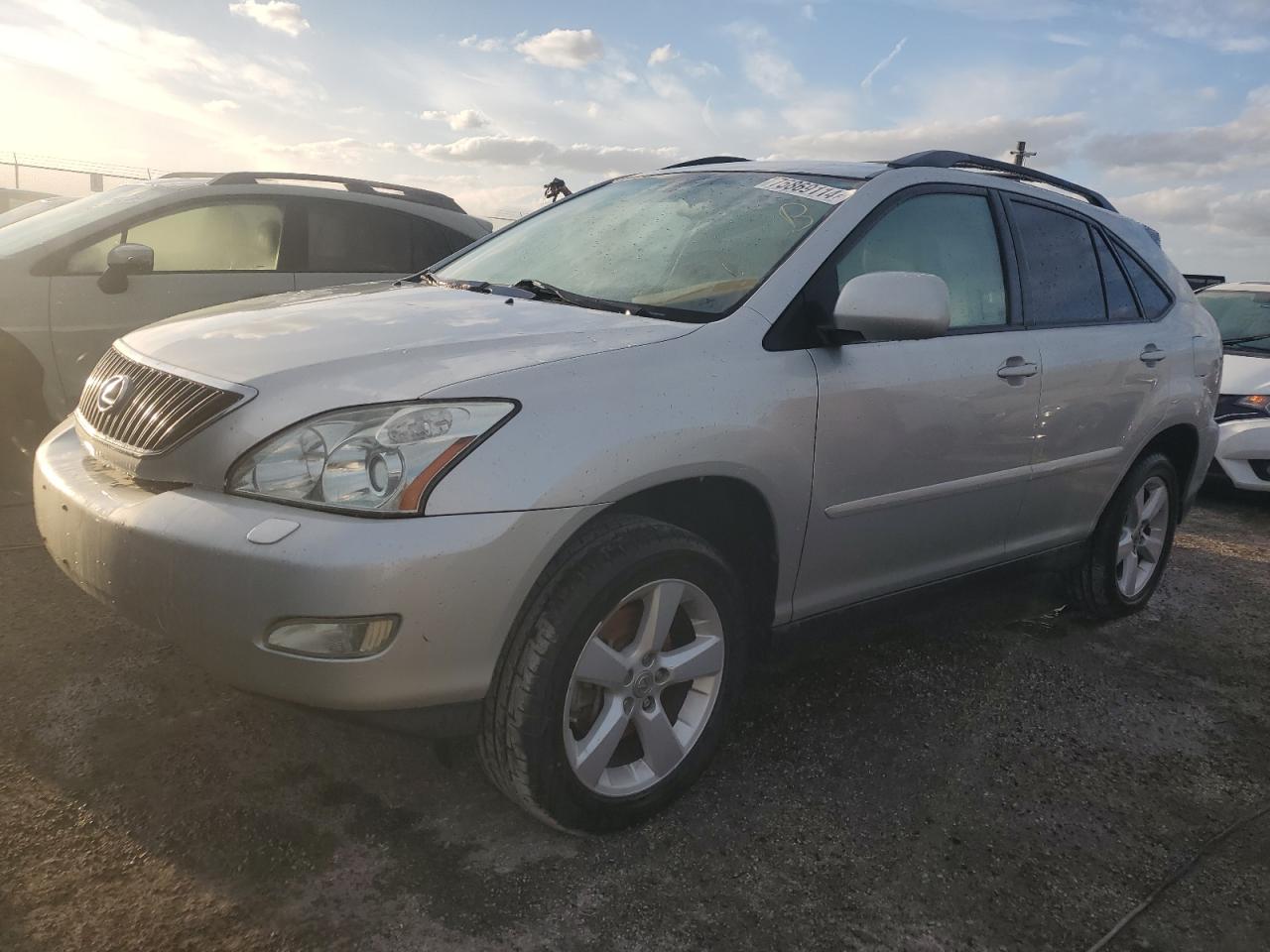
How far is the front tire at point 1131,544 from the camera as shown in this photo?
397 centimetres

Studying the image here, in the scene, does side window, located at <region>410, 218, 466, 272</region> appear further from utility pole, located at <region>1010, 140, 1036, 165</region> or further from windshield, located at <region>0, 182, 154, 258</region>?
utility pole, located at <region>1010, 140, 1036, 165</region>

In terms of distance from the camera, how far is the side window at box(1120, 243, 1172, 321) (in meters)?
4.01

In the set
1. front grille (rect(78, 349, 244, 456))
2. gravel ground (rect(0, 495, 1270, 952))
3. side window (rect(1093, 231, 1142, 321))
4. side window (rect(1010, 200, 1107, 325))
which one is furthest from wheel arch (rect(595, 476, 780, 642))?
side window (rect(1093, 231, 1142, 321))

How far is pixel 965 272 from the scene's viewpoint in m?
3.23

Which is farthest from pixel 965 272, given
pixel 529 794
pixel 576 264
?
pixel 529 794

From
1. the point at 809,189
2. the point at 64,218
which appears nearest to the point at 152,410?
the point at 809,189

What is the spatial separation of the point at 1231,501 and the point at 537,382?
687 centimetres

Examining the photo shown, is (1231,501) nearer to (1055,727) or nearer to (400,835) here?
(1055,727)

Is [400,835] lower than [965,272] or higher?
lower

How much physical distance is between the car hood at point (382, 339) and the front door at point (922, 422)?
0.57 metres

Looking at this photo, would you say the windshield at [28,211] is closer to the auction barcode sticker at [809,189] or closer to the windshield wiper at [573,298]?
the windshield wiper at [573,298]

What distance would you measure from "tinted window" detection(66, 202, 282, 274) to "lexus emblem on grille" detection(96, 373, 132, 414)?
2.79 meters

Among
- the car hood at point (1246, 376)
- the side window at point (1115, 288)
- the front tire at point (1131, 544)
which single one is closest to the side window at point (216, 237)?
the side window at point (1115, 288)

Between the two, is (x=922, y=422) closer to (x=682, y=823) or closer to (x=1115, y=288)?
(x=682, y=823)
